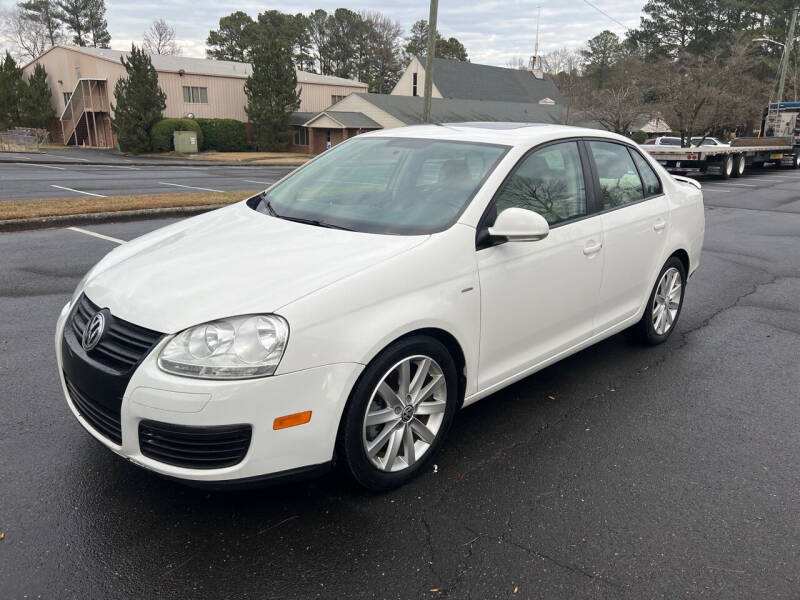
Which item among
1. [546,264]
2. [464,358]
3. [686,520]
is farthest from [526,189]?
[686,520]

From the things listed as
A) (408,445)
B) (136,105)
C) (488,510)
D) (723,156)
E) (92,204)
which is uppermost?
(136,105)

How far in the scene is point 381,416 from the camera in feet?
9.58

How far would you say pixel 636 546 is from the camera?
2742mm

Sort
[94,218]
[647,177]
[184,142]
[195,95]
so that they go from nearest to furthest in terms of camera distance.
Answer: [647,177] < [94,218] < [184,142] < [195,95]

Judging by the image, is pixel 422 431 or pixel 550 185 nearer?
pixel 422 431

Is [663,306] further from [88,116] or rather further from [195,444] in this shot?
→ [88,116]

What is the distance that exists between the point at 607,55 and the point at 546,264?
89.7m

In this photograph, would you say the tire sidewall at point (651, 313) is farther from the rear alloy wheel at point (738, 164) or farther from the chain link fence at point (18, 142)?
the chain link fence at point (18, 142)

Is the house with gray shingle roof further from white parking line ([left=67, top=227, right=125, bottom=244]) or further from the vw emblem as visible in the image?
the vw emblem

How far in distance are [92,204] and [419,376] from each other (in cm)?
1015

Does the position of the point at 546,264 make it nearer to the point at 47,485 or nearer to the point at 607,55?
the point at 47,485

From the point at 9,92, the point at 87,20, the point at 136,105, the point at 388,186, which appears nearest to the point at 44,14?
the point at 87,20

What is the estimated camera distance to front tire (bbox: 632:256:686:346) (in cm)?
495

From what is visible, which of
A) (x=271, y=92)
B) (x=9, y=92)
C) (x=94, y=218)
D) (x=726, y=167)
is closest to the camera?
(x=94, y=218)
